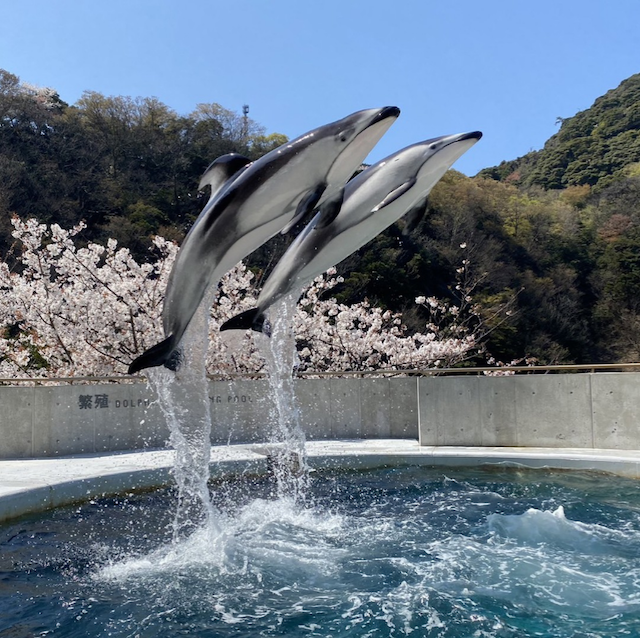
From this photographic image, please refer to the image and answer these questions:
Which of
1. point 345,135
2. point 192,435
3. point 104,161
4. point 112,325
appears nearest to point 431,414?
point 192,435

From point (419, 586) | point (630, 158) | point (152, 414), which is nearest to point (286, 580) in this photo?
point (419, 586)

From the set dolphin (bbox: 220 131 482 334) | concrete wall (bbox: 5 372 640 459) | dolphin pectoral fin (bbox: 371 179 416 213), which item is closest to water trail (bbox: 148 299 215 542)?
dolphin (bbox: 220 131 482 334)

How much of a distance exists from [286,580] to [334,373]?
722 cm

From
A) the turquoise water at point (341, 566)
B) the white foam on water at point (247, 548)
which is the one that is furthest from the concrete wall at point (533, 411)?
the white foam on water at point (247, 548)

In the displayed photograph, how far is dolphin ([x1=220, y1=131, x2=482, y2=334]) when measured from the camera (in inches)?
247

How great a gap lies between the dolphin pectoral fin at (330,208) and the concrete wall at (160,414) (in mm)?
7189

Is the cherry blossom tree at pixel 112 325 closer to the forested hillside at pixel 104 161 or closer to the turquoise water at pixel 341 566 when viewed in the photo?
the turquoise water at pixel 341 566

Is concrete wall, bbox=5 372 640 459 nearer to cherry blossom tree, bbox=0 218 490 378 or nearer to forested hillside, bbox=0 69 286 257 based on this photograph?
cherry blossom tree, bbox=0 218 490 378

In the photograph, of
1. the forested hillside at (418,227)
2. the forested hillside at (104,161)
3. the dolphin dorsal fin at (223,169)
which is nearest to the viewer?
the dolphin dorsal fin at (223,169)

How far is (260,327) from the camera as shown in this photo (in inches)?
253

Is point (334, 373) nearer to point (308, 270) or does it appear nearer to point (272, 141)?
point (308, 270)

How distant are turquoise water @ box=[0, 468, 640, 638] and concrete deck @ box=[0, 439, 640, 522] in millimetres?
406

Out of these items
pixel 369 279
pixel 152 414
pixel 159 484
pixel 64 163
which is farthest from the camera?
pixel 64 163

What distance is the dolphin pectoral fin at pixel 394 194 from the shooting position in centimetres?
629
